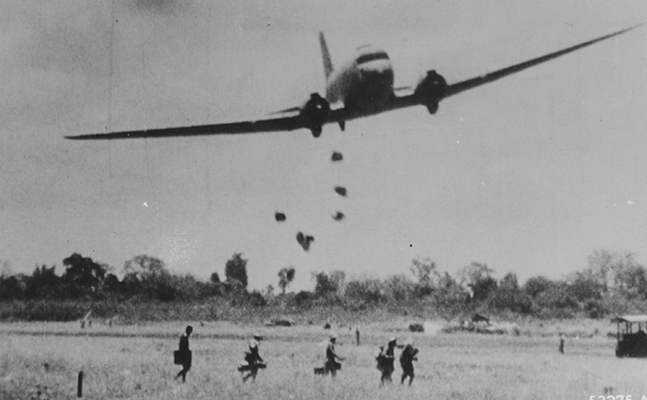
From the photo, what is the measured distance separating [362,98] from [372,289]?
2392cm

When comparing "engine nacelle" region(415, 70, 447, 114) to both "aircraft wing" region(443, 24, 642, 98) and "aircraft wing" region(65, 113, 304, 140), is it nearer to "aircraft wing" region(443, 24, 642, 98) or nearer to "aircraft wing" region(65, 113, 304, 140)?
"aircraft wing" region(443, 24, 642, 98)

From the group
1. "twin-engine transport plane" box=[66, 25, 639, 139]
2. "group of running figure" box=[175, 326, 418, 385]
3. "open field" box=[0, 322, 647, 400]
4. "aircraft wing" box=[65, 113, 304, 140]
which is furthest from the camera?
"twin-engine transport plane" box=[66, 25, 639, 139]

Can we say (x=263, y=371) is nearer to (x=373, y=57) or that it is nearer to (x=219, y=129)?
(x=219, y=129)

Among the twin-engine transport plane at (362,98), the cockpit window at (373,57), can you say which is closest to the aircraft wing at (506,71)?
the twin-engine transport plane at (362,98)

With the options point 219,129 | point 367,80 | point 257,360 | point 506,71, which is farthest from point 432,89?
point 257,360

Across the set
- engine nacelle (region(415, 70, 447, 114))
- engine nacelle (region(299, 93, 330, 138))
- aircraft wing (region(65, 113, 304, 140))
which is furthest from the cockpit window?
aircraft wing (region(65, 113, 304, 140))

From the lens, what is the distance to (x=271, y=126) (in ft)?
50.8

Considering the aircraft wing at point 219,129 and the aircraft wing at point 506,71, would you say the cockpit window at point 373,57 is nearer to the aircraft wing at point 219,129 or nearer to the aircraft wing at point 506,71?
the aircraft wing at point 506,71

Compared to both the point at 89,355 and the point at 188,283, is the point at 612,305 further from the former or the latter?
the point at 89,355

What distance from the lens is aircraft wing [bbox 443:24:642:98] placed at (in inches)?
547

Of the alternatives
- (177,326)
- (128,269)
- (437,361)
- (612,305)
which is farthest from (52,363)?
(612,305)

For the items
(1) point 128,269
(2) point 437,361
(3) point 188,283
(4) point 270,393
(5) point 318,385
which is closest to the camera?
(4) point 270,393

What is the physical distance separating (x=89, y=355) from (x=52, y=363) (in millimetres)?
2480

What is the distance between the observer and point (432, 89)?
48.8ft
